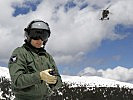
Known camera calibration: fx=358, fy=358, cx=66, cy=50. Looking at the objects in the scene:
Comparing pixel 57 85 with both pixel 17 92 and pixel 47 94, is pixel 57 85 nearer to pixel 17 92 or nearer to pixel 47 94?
pixel 47 94

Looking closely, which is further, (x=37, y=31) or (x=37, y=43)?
(x=37, y=43)

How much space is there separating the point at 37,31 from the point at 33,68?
0.59 metres

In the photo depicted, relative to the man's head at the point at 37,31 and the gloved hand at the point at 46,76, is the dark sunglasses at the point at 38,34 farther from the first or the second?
the gloved hand at the point at 46,76

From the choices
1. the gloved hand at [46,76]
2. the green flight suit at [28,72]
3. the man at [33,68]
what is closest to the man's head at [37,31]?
the man at [33,68]

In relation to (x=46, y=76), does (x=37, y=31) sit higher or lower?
higher

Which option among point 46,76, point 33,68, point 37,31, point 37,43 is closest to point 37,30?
point 37,31

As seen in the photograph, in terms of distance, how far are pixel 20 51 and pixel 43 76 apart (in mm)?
792

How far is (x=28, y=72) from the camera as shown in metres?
5.54

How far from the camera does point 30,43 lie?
5.86 meters

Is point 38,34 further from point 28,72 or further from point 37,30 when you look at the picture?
point 28,72

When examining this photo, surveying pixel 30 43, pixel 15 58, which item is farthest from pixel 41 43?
pixel 15 58

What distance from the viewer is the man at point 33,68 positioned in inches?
203

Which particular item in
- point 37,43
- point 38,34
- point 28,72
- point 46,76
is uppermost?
point 38,34

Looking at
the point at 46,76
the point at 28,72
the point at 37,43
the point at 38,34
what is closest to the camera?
the point at 46,76
